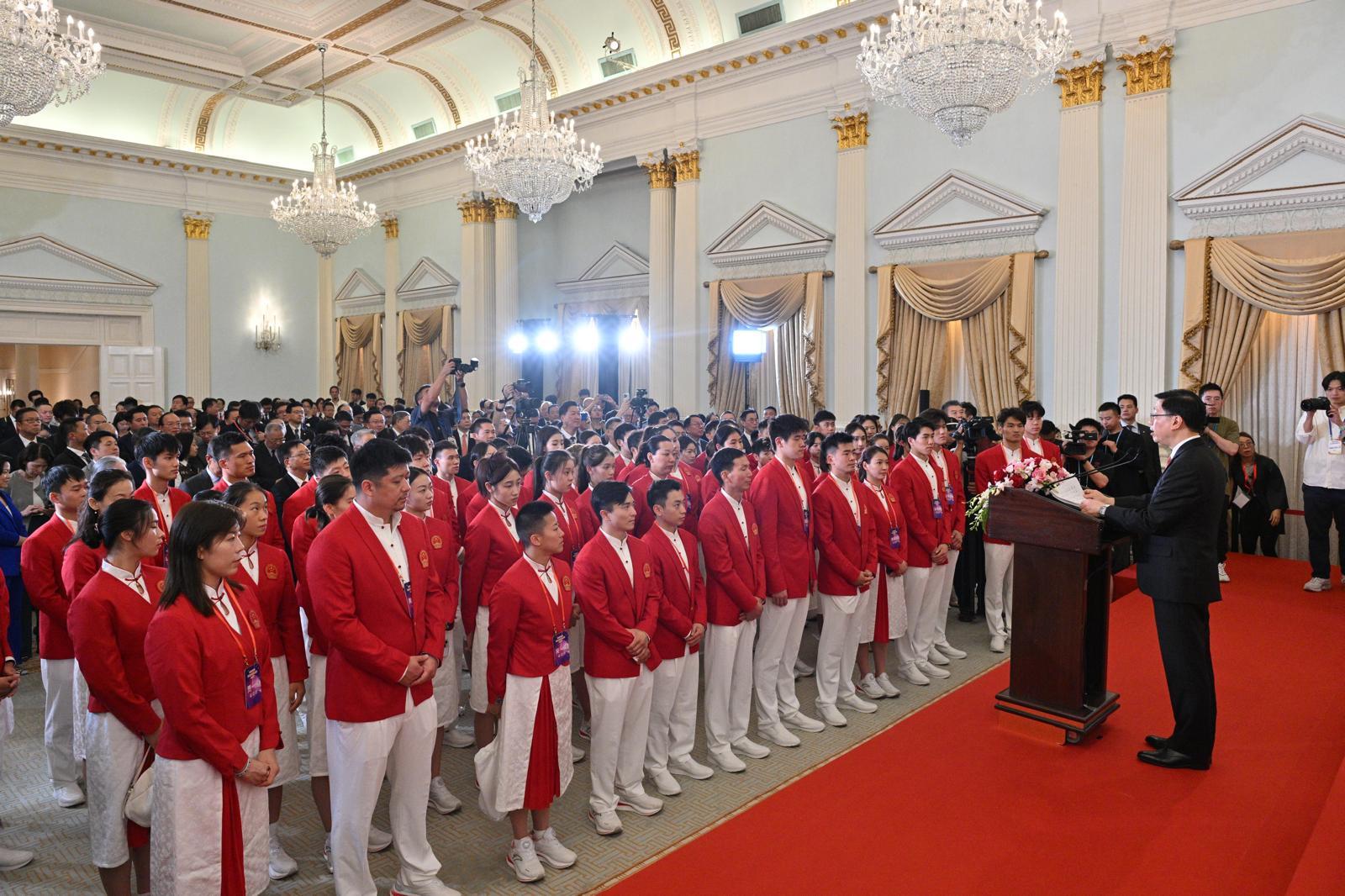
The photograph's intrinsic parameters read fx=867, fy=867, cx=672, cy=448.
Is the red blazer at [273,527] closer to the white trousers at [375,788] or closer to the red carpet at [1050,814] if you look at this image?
the white trousers at [375,788]

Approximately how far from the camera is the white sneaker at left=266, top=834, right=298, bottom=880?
3.56 metres

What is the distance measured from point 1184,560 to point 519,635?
10.2 feet

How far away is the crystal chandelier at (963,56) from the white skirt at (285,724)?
21.8 ft

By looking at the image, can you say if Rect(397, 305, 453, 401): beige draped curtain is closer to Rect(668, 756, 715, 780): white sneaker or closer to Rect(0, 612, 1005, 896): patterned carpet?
Rect(0, 612, 1005, 896): patterned carpet

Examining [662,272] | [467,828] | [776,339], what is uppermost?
[662,272]

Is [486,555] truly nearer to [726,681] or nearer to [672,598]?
[672,598]

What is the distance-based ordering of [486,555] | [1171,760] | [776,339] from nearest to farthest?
[1171,760] < [486,555] < [776,339]

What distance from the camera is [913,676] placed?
5848mm

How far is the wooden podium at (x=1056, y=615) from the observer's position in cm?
443

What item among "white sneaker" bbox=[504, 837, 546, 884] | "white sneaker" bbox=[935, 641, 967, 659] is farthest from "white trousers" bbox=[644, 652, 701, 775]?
"white sneaker" bbox=[935, 641, 967, 659]

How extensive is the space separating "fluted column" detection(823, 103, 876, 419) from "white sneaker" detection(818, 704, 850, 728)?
6624mm

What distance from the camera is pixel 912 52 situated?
7.33 m

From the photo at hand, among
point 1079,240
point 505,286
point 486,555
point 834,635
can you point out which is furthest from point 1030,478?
point 505,286

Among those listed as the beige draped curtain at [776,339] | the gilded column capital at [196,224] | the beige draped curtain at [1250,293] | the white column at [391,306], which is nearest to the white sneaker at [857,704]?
the beige draped curtain at [1250,293]
